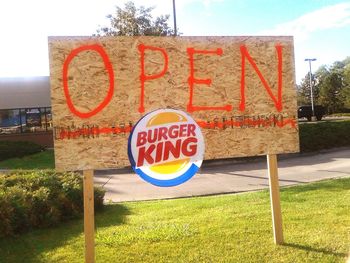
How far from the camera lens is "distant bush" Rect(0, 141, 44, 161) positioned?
83.1ft

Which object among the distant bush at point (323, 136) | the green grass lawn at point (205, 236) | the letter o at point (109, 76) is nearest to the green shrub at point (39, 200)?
the green grass lawn at point (205, 236)

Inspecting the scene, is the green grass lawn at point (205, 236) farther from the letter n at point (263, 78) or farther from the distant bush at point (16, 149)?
the distant bush at point (16, 149)

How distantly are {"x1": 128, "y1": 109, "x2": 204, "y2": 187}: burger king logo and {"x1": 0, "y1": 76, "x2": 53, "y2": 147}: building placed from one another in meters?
28.2

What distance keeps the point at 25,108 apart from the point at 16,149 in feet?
24.7

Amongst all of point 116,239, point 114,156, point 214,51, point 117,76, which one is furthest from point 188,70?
point 116,239

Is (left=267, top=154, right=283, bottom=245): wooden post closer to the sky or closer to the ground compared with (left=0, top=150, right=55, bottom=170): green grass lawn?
closer to the sky

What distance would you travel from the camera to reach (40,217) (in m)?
7.27

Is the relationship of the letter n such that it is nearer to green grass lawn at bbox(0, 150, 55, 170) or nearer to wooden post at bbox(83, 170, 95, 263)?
wooden post at bbox(83, 170, 95, 263)

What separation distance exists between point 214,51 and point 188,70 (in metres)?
0.45

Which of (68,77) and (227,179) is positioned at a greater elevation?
(68,77)

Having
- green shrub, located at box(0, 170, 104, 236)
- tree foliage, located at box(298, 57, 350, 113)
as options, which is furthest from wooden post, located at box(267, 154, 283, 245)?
tree foliage, located at box(298, 57, 350, 113)

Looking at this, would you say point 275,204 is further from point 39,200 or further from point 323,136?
point 323,136

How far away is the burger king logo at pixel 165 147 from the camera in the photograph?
5.34 m

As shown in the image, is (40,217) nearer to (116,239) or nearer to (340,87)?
(116,239)
